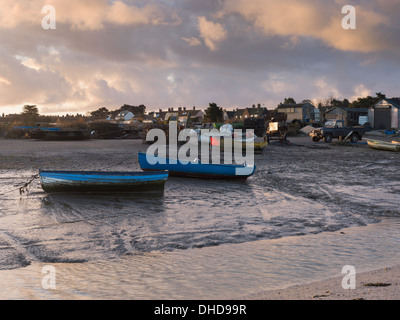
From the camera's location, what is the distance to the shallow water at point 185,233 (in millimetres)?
7574

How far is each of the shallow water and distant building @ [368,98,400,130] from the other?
52.1 meters

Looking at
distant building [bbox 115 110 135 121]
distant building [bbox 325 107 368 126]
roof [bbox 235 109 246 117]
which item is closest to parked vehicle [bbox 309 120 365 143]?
distant building [bbox 325 107 368 126]

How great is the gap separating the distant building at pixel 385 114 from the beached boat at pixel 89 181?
6160cm

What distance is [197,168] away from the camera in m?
20.7

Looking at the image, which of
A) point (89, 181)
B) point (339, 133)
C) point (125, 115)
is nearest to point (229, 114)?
point (125, 115)

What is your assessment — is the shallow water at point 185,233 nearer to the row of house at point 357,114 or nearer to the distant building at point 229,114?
the row of house at point 357,114

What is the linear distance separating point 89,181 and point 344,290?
11.8 m

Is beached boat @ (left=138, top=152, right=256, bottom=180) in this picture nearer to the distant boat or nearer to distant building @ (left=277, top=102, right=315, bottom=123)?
the distant boat

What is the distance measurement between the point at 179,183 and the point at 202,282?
1252 centimetres

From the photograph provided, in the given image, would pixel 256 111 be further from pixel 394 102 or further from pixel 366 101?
pixel 394 102

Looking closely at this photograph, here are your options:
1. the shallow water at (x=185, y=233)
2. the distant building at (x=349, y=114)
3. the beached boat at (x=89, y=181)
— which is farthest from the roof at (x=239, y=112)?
the beached boat at (x=89, y=181)

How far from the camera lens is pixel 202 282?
7.46m
